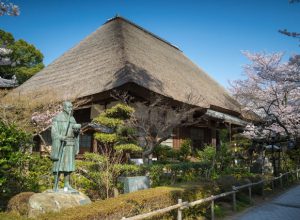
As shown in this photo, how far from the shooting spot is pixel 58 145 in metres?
5.32

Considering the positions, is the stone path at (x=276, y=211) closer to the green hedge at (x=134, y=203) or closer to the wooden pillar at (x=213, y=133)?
the green hedge at (x=134, y=203)

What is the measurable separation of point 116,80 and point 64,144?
524 cm

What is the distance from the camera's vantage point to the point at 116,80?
1032 centimetres

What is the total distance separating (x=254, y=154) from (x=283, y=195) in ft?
21.6

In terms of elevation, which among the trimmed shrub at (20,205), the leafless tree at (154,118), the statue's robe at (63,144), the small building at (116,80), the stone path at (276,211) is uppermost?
the small building at (116,80)

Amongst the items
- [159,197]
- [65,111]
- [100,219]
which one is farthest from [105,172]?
[100,219]

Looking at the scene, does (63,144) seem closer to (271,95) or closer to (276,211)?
(276,211)

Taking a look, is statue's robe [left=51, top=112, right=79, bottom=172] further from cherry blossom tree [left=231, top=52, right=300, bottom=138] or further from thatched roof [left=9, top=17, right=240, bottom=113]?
cherry blossom tree [left=231, top=52, right=300, bottom=138]

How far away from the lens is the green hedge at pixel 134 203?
413cm

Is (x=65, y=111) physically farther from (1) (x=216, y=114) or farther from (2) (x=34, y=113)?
(1) (x=216, y=114)

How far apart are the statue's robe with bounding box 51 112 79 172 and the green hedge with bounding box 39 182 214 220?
3.39ft

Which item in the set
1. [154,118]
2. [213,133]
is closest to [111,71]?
[154,118]

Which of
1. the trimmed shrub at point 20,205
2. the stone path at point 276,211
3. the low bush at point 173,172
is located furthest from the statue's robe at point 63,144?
the stone path at point 276,211

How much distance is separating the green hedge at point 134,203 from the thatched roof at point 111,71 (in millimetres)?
4521
